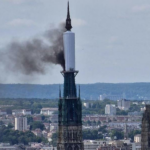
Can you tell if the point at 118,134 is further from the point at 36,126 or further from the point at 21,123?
the point at 21,123

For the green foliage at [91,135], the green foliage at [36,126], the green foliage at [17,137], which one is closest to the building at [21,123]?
the green foliage at [36,126]

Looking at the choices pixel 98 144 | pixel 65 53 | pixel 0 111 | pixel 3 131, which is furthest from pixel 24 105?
pixel 65 53

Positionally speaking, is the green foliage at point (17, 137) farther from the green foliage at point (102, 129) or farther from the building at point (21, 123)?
the green foliage at point (102, 129)

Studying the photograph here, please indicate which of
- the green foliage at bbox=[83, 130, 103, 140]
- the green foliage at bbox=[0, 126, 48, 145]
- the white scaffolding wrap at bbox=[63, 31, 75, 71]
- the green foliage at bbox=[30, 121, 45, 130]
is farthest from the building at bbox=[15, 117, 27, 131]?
the white scaffolding wrap at bbox=[63, 31, 75, 71]

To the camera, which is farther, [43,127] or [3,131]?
[43,127]

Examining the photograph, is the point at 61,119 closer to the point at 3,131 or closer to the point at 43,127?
the point at 3,131

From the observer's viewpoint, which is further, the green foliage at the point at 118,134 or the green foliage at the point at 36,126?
the green foliage at the point at 36,126
